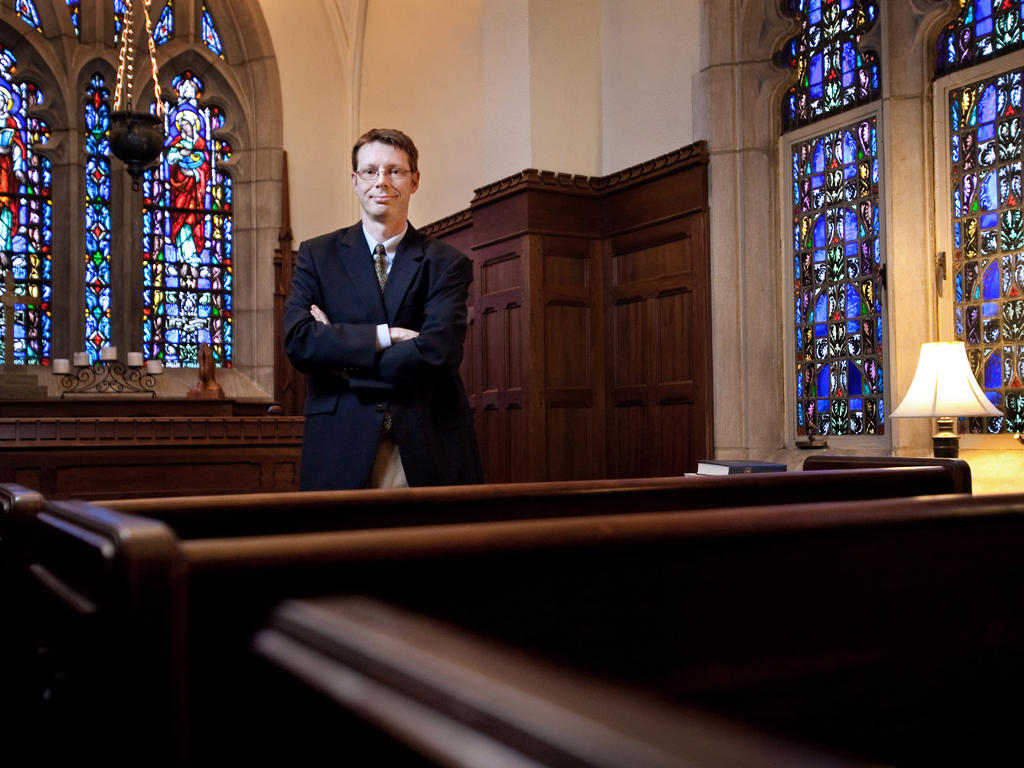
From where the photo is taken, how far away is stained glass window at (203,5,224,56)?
11.3 meters

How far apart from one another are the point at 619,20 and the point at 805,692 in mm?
7383

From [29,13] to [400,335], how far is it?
34.0ft

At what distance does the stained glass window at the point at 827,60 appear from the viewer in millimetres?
6152

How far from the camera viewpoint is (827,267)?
248 inches

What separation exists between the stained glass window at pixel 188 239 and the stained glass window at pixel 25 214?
0.98 meters

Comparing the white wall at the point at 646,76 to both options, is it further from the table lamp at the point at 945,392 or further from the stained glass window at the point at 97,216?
the stained glass window at the point at 97,216

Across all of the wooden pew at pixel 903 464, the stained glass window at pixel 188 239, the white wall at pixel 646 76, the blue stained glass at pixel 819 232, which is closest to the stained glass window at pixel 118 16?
the stained glass window at pixel 188 239

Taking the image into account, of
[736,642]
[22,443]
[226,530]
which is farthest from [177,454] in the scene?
[736,642]

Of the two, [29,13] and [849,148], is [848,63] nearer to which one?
[849,148]

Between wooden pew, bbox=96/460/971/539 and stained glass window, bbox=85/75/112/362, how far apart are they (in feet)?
32.7

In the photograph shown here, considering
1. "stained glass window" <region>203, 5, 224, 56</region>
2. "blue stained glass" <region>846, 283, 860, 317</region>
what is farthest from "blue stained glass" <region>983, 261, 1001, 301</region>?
"stained glass window" <region>203, 5, 224, 56</region>

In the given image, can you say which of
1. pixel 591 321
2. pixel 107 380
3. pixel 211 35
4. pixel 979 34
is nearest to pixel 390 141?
pixel 979 34

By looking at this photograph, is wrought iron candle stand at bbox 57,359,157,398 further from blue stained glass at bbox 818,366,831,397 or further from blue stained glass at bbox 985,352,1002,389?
blue stained glass at bbox 985,352,1002,389

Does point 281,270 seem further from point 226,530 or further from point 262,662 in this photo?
point 262,662
